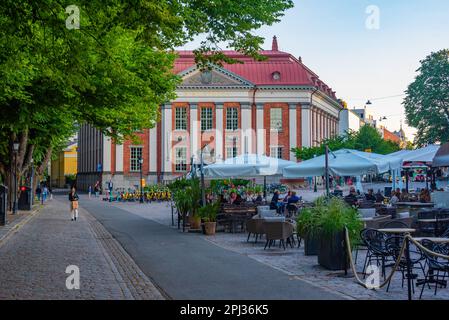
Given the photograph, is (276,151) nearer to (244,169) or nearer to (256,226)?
(244,169)

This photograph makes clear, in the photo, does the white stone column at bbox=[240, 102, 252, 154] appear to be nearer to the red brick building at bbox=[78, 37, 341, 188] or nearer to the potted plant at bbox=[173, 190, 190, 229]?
the red brick building at bbox=[78, 37, 341, 188]

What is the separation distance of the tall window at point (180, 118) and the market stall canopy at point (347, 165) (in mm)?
53927

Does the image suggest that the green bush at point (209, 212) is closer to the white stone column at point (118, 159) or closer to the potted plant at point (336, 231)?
the potted plant at point (336, 231)

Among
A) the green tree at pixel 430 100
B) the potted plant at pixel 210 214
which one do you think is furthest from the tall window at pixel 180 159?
the potted plant at pixel 210 214

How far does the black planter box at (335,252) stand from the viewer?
10891mm

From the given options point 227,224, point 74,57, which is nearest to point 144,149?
point 227,224

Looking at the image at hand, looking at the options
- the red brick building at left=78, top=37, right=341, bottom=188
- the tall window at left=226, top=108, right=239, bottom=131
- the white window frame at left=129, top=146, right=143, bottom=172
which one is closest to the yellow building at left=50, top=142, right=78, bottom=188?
the red brick building at left=78, top=37, right=341, bottom=188

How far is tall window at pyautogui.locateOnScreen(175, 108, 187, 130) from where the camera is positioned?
72.9m

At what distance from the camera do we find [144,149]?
72688 mm

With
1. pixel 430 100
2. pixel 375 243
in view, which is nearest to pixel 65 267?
pixel 375 243

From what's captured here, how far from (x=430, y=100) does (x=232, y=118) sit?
26.0 metres

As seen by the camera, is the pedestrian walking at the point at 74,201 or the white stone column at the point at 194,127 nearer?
the pedestrian walking at the point at 74,201

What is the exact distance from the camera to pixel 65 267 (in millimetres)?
12062
